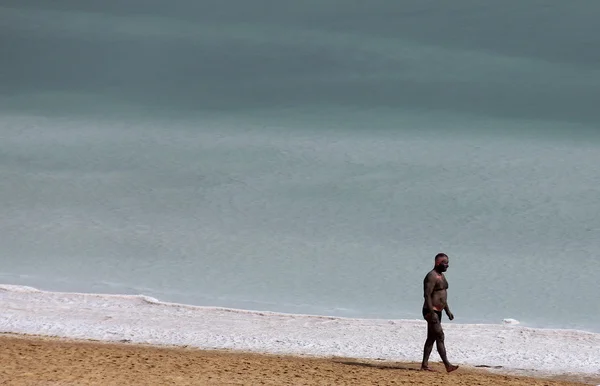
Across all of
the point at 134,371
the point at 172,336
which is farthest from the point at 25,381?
the point at 172,336

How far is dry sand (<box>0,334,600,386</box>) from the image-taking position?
41.2 ft

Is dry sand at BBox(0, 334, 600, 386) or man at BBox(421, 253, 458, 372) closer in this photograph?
dry sand at BBox(0, 334, 600, 386)

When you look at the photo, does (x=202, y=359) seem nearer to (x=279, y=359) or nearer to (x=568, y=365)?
(x=279, y=359)

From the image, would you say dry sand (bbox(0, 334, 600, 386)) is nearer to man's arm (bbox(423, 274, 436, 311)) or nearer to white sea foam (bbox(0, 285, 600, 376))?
man's arm (bbox(423, 274, 436, 311))

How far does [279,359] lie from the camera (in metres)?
14.8

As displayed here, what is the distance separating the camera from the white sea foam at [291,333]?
16.3 metres

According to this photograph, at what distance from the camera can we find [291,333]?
57.7 feet

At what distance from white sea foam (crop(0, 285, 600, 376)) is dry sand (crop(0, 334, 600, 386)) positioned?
3.87 feet

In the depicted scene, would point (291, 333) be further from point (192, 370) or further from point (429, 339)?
point (192, 370)

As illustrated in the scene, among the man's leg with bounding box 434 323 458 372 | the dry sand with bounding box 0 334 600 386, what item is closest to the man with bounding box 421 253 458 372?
the man's leg with bounding box 434 323 458 372

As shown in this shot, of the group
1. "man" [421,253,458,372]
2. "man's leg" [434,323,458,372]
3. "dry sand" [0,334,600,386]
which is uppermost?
"man" [421,253,458,372]

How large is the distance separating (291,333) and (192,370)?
14.9ft

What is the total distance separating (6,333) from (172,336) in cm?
236

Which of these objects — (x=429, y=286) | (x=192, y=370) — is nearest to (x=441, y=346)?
(x=429, y=286)
